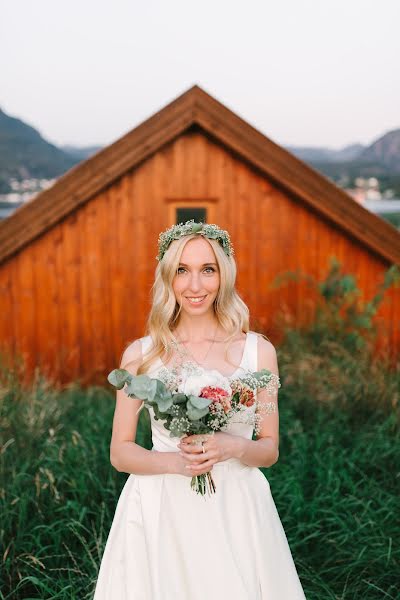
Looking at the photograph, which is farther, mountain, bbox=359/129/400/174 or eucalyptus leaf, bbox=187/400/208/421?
mountain, bbox=359/129/400/174

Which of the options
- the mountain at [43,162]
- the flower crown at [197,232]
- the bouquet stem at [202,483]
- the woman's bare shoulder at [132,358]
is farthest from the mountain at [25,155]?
the bouquet stem at [202,483]

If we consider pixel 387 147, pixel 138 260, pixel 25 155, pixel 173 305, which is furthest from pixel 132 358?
pixel 25 155

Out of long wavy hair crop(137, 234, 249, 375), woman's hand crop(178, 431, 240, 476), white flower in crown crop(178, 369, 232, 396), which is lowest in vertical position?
woman's hand crop(178, 431, 240, 476)

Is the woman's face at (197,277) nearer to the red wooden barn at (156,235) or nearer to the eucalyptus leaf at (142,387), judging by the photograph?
the eucalyptus leaf at (142,387)

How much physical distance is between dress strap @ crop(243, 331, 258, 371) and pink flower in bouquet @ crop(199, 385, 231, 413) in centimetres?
43

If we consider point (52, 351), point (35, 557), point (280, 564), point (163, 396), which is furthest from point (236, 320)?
point (52, 351)

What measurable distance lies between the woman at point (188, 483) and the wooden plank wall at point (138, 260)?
4905 millimetres

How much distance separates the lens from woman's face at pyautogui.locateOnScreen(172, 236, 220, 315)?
230cm

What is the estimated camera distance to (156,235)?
732 centimetres

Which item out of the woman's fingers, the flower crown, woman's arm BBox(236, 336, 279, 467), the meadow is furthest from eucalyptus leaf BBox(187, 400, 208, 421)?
the meadow

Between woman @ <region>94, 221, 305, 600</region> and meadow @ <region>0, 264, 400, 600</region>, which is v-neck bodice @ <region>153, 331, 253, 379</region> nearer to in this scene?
woman @ <region>94, 221, 305, 600</region>

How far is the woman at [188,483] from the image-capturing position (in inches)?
88.1

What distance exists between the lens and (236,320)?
7.96 ft

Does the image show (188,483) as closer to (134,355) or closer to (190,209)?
(134,355)
